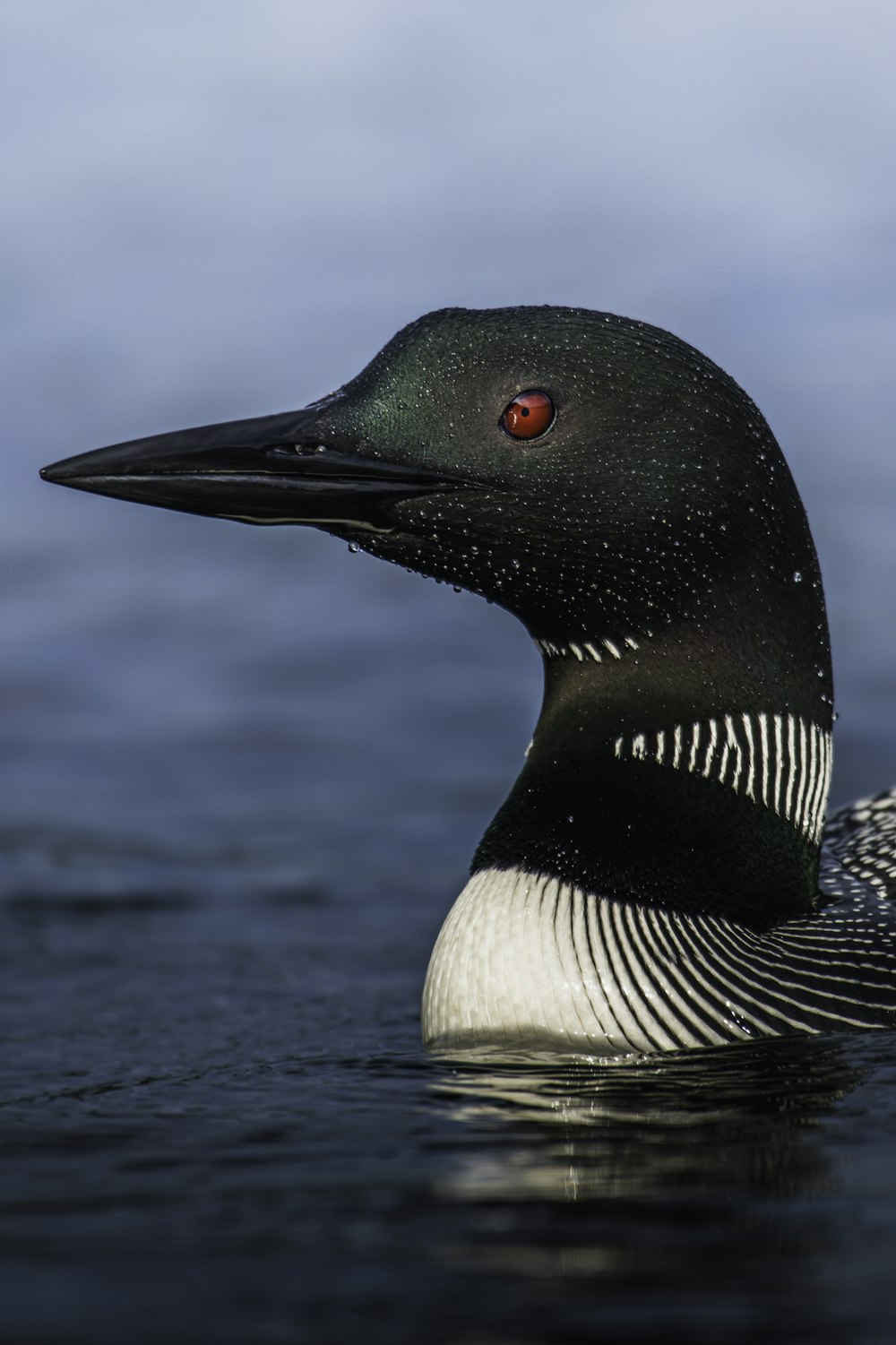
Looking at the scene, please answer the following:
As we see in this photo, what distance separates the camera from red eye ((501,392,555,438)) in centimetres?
361

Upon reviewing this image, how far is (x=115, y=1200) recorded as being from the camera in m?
2.96

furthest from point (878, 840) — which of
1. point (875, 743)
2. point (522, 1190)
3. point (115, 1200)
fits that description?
point (875, 743)

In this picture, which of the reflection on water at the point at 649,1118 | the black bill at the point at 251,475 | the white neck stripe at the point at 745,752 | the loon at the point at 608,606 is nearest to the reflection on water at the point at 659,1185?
the reflection on water at the point at 649,1118

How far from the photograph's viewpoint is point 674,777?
3.73 meters

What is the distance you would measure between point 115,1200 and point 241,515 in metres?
1.27

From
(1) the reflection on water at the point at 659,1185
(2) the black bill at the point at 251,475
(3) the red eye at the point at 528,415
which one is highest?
(3) the red eye at the point at 528,415

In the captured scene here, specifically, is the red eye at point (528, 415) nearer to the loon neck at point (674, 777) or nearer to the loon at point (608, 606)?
the loon at point (608, 606)

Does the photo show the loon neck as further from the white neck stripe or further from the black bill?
the black bill

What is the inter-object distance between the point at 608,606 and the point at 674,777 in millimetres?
334

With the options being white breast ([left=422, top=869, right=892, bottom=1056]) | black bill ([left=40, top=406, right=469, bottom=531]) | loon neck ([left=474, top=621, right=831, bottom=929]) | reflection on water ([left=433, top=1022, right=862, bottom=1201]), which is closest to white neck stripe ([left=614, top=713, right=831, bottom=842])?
loon neck ([left=474, top=621, right=831, bottom=929])

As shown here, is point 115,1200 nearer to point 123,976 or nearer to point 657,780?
point 657,780

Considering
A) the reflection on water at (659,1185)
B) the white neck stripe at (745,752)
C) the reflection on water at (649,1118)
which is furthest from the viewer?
the white neck stripe at (745,752)

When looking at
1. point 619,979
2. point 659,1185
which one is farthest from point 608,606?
point 659,1185

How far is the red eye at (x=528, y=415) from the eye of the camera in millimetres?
3613
